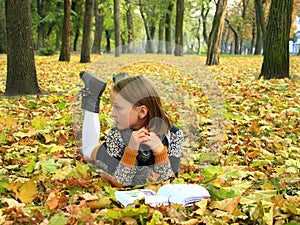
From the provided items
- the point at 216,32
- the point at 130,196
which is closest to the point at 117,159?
the point at 130,196

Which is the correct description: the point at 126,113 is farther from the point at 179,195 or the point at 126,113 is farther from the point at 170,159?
the point at 179,195

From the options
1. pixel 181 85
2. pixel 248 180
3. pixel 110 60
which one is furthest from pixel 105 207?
pixel 181 85

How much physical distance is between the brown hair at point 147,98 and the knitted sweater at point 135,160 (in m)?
0.14

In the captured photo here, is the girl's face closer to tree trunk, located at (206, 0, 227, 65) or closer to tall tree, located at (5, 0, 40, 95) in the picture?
tall tree, located at (5, 0, 40, 95)

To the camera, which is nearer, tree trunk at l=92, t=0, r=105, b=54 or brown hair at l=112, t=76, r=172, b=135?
brown hair at l=112, t=76, r=172, b=135

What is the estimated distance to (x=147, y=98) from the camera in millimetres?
3104

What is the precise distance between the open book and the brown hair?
492 mm

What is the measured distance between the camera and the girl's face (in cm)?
308

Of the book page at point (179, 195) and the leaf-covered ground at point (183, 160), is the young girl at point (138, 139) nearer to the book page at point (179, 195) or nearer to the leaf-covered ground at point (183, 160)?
the leaf-covered ground at point (183, 160)

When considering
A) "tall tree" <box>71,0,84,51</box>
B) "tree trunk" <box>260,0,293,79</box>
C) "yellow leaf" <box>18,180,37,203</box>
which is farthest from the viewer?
"tall tree" <box>71,0,84,51</box>

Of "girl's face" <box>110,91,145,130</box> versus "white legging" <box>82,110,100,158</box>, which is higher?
"girl's face" <box>110,91,145,130</box>

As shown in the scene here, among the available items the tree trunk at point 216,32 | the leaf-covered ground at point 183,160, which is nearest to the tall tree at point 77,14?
the tree trunk at point 216,32

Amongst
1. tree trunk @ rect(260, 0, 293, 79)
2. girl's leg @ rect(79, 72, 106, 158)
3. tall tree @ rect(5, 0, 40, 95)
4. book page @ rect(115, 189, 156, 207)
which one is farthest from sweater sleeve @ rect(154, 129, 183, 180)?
tree trunk @ rect(260, 0, 293, 79)

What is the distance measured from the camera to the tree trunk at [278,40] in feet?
29.0
